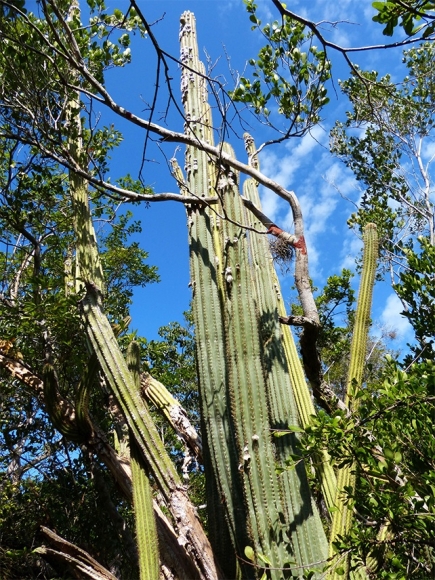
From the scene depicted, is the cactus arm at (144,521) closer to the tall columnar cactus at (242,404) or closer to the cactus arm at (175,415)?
the tall columnar cactus at (242,404)

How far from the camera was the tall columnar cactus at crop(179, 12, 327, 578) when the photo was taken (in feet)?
8.98

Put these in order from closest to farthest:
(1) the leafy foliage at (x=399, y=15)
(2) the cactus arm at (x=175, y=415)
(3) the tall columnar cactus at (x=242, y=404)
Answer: (1) the leafy foliage at (x=399, y=15)
(3) the tall columnar cactus at (x=242, y=404)
(2) the cactus arm at (x=175, y=415)

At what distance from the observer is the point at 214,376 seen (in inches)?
133

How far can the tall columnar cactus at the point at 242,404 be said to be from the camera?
2738mm

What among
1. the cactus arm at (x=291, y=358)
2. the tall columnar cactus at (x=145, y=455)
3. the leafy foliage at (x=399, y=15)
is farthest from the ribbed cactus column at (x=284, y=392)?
the leafy foliage at (x=399, y=15)

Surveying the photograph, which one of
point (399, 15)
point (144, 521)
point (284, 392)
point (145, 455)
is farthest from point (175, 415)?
point (399, 15)

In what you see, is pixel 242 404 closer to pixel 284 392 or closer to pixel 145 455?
pixel 284 392

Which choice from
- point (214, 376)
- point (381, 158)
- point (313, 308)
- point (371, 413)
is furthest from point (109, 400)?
point (381, 158)

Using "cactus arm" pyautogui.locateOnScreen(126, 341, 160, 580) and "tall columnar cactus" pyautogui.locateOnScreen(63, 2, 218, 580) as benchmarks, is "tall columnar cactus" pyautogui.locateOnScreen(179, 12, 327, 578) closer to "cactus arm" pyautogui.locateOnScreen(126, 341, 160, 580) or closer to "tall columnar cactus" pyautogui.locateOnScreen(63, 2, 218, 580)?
"tall columnar cactus" pyautogui.locateOnScreen(63, 2, 218, 580)

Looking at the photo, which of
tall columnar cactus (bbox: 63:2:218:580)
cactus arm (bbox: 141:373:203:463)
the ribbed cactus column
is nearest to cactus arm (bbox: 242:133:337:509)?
the ribbed cactus column

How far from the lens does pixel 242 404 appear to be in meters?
2.95

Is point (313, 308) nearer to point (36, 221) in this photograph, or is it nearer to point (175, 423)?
point (175, 423)

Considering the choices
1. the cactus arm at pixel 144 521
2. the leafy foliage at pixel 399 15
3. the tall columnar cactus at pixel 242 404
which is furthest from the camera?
the cactus arm at pixel 144 521

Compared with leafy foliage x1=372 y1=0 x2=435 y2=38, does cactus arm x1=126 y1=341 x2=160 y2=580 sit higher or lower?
lower
